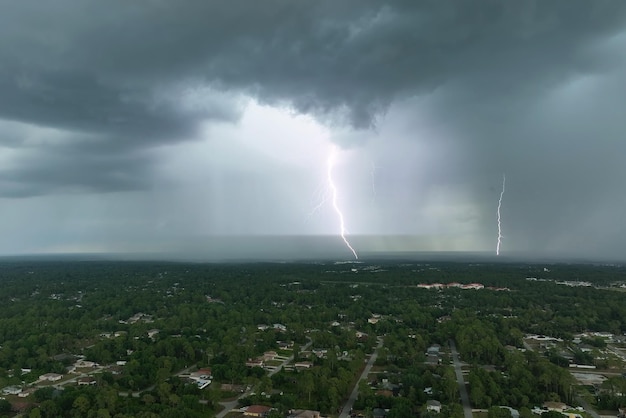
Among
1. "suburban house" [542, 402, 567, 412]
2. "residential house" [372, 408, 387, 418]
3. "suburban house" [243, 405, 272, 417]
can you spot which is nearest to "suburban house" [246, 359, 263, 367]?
"suburban house" [243, 405, 272, 417]

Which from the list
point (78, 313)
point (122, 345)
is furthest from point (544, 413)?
point (78, 313)

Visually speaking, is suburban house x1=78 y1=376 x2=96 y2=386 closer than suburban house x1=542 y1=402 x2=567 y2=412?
No

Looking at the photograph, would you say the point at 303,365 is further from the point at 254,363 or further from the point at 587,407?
the point at 587,407

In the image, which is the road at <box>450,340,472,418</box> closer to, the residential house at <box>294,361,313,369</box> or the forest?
the forest

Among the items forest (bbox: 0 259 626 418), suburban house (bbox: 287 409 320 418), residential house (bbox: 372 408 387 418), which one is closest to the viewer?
suburban house (bbox: 287 409 320 418)

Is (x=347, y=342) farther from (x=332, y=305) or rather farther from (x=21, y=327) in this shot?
(x=21, y=327)

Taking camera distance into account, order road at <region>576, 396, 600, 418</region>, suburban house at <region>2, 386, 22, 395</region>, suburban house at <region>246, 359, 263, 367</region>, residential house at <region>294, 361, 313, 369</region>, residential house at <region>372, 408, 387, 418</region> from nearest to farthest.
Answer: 1. residential house at <region>372, 408, 387, 418</region>
2. road at <region>576, 396, 600, 418</region>
3. suburban house at <region>2, 386, 22, 395</region>
4. residential house at <region>294, 361, 313, 369</region>
5. suburban house at <region>246, 359, 263, 367</region>

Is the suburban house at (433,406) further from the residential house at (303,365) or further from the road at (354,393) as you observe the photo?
the residential house at (303,365)

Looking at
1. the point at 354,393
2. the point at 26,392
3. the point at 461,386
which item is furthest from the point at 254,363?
the point at 461,386

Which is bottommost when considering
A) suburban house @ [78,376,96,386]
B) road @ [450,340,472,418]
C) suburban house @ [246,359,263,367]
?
road @ [450,340,472,418]

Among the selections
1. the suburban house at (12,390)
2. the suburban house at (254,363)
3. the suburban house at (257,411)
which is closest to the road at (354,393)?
the suburban house at (257,411)

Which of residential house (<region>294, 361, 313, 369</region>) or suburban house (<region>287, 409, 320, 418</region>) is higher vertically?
residential house (<region>294, 361, 313, 369</region>)
